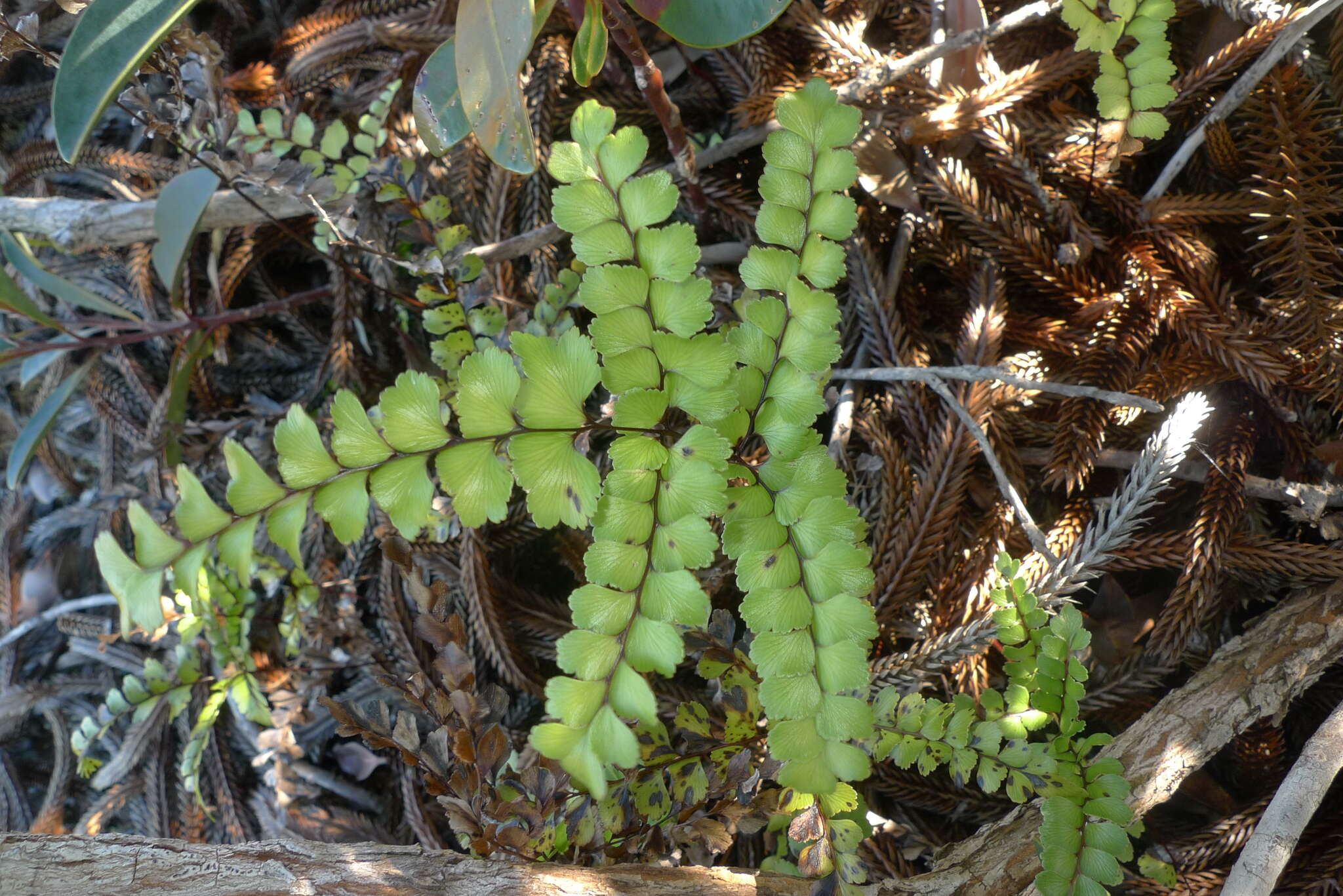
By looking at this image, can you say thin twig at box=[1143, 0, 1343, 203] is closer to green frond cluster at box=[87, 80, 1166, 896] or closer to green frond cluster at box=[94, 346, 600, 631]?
green frond cluster at box=[87, 80, 1166, 896]

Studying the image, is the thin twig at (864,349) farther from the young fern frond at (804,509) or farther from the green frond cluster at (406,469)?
the green frond cluster at (406,469)

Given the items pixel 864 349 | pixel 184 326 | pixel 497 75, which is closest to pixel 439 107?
pixel 497 75

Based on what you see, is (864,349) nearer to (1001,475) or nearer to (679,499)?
(1001,475)

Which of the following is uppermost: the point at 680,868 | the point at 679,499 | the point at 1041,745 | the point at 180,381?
the point at 180,381

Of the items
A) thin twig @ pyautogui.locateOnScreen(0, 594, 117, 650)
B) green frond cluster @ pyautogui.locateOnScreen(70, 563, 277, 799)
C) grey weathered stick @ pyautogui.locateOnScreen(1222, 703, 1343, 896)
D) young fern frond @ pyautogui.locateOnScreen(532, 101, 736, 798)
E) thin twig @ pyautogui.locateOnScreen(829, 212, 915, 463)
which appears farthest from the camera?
thin twig @ pyautogui.locateOnScreen(0, 594, 117, 650)

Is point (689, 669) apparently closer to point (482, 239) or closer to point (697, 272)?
point (697, 272)

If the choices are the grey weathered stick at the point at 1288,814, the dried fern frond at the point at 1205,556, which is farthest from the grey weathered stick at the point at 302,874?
the dried fern frond at the point at 1205,556

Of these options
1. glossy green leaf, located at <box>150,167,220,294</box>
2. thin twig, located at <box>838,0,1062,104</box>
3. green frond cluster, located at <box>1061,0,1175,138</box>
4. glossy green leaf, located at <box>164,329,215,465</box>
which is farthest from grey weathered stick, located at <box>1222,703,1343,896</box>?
glossy green leaf, located at <box>164,329,215,465</box>
